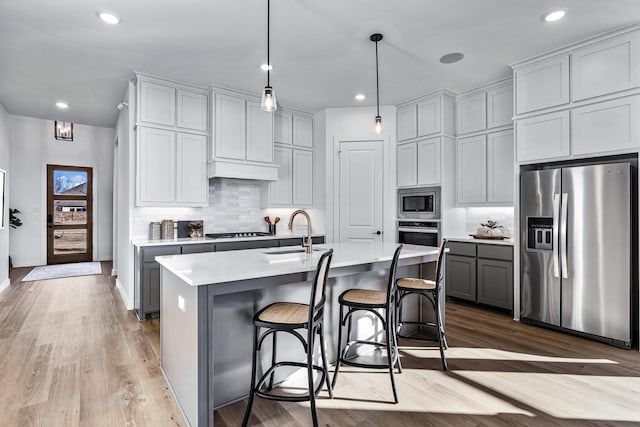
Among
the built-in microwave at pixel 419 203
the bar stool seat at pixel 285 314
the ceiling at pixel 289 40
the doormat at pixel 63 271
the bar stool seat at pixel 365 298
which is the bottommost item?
the doormat at pixel 63 271

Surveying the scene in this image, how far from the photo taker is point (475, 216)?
497 cm

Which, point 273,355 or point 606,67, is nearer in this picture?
point 273,355

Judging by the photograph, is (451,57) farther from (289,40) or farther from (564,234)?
(564,234)

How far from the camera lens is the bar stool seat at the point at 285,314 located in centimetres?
190

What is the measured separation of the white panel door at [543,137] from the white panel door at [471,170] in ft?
2.46

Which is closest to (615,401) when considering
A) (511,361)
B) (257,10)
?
(511,361)

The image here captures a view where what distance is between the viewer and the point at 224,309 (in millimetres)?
2117

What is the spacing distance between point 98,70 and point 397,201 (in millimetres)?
4286

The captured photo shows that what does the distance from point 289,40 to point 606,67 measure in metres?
3.00

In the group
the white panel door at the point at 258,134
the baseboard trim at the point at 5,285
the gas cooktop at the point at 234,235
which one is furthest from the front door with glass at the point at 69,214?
the white panel door at the point at 258,134

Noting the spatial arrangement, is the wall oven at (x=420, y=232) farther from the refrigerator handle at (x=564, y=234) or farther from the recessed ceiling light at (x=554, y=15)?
the recessed ceiling light at (x=554, y=15)

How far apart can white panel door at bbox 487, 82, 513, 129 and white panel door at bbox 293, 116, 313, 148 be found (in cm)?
275

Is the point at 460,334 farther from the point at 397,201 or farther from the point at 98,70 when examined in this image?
the point at 98,70

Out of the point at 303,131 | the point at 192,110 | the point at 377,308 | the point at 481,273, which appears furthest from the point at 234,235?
the point at 481,273
